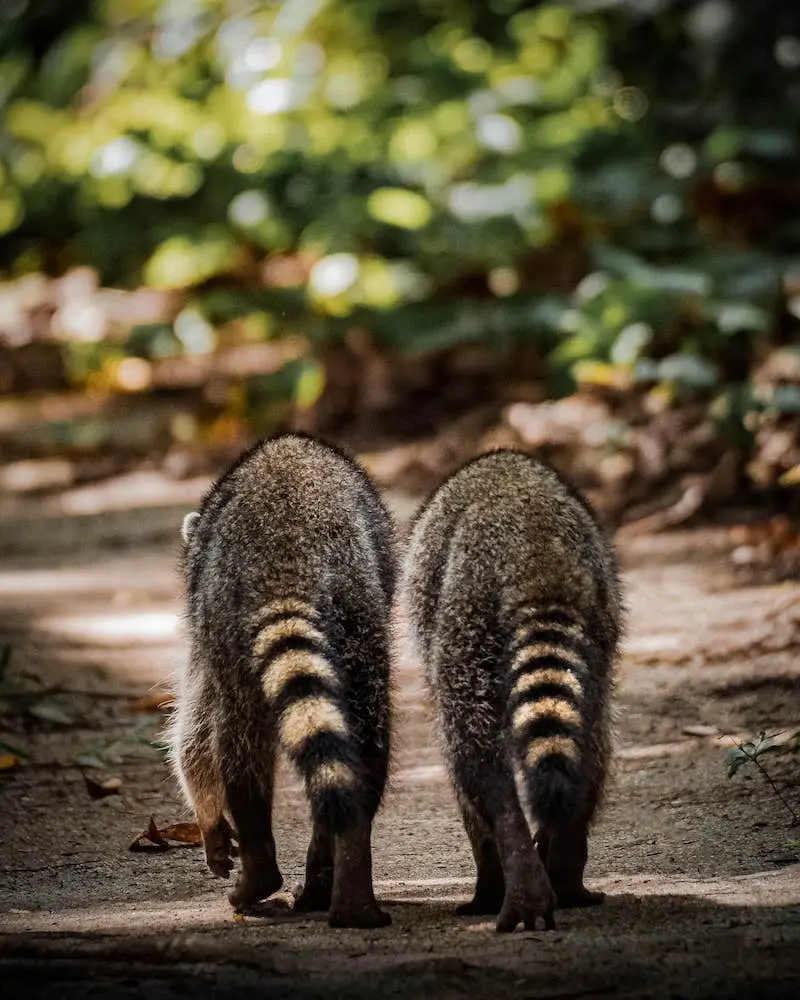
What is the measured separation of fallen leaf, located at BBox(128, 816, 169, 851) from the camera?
5.80 m

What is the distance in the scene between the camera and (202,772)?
5371mm

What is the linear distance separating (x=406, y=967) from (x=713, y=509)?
709 cm

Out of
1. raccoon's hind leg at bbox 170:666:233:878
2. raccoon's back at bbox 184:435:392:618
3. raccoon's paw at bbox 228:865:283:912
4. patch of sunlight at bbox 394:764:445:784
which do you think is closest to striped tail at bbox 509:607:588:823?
raccoon's back at bbox 184:435:392:618

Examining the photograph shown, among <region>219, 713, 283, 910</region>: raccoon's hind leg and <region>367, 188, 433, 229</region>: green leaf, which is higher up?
<region>367, 188, 433, 229</region>: green leaf

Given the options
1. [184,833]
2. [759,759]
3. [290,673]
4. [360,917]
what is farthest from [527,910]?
[759,759]

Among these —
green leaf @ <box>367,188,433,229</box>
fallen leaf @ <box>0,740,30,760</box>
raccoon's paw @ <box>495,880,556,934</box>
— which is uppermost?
green leaf @ <box>367,188,433,229</box>

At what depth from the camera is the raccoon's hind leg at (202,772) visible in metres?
5.23

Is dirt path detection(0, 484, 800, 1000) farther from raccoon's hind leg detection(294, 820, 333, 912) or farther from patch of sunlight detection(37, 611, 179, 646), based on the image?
raccoon's hind leg detection(294, 820, 333, 912)

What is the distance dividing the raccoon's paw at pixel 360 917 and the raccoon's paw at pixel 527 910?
1.06 ft

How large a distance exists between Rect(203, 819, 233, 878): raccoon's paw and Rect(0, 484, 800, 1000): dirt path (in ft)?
0.24

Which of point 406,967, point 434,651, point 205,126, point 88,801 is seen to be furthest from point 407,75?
point 406,967

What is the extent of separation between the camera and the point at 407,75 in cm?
1723

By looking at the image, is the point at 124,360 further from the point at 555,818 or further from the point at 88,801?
the point at 555,818

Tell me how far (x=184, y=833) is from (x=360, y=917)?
5.44 ft
